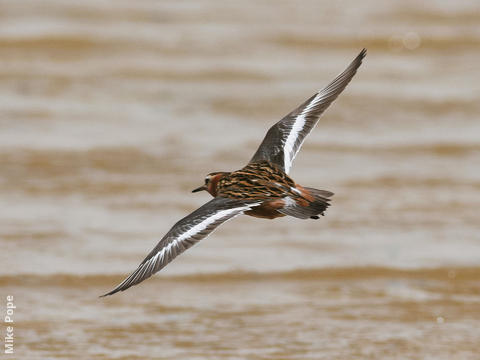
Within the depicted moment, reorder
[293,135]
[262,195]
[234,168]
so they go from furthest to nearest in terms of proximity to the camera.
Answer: [234,168], [293,135], [262,195]

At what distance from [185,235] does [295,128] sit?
59.7 inches

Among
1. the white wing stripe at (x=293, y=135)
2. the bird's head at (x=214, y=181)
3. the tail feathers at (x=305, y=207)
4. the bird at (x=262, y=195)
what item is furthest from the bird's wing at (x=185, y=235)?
the white wing stripe at (x=293, y=135)

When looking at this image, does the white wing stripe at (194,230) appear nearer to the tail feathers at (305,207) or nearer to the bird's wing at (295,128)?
the tail feathers at (305,207)

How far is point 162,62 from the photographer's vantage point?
970 centimetres

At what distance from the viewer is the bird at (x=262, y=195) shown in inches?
178

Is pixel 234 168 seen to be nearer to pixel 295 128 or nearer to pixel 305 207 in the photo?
pixel 295 128

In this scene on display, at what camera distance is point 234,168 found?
25.9 ft

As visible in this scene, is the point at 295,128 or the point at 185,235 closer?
the point at 185,235

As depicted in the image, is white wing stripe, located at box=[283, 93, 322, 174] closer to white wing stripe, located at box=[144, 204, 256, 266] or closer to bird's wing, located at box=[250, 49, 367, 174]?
bird's wing, located at box=[250, 49, 367, 174]

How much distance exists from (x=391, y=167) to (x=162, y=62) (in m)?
2.61

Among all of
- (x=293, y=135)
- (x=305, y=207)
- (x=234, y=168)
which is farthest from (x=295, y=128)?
(x=234, y=168)

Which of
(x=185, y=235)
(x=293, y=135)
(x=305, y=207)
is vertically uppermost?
(x=293, y=135)

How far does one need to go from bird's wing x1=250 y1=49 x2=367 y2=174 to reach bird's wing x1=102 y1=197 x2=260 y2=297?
887 millimetres

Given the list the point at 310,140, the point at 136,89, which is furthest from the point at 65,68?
the point at 310,140
